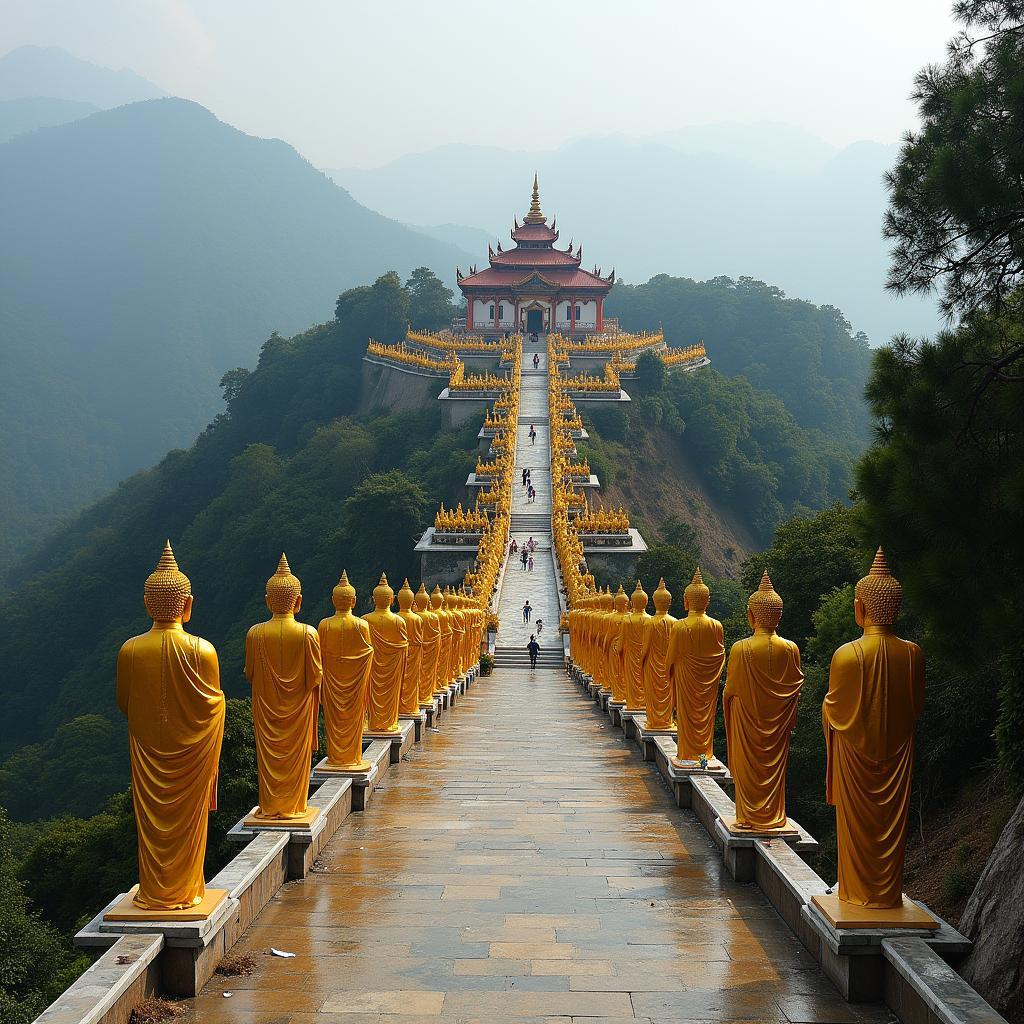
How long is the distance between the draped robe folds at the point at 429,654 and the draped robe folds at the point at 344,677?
15.5 ft

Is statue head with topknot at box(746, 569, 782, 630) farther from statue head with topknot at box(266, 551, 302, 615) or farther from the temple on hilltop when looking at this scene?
the temple on hilltop

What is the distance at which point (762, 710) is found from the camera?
6.85 m

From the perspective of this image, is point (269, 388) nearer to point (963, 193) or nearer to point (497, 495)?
point (497, 495)

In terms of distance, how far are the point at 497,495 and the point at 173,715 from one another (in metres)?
33.2

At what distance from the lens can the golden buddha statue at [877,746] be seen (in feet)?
17.7

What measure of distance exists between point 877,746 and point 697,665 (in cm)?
362

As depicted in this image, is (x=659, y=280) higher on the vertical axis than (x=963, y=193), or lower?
higher

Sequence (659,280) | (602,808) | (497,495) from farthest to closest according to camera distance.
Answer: (659,280) → (497,495) → (602,808)

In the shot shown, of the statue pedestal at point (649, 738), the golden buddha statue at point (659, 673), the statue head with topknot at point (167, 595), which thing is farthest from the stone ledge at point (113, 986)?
the golden buddha statue at point (659, 673)

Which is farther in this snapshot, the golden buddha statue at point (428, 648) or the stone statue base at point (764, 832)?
the golden buddha statue at point (428, 648)

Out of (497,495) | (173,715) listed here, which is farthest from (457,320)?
(173,715)

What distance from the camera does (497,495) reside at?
1517 inches

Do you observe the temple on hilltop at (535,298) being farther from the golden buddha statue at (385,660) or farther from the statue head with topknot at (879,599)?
the statue head with topknot at (879,599)

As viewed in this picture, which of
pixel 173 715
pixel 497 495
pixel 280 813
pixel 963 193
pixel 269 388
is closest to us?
pixel 173 715
